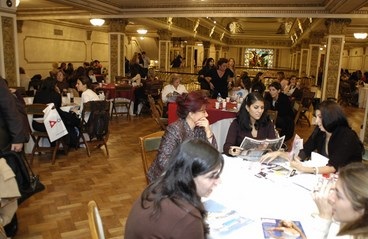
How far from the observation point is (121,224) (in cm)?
336

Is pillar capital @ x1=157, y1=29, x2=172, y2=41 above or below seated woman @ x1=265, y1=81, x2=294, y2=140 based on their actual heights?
above

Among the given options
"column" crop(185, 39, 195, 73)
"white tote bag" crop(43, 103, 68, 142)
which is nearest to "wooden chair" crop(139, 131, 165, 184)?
"white tote bag" crop(43, 103, 68, 142)

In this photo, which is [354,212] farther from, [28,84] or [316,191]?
[28,84]

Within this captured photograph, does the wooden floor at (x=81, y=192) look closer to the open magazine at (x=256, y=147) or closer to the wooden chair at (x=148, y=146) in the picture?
the wooden chair at (x=148, y=146)

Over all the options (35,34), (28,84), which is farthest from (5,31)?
(35,34)

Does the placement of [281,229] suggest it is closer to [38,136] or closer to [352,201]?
[352,201]

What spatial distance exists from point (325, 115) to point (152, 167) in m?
1.44

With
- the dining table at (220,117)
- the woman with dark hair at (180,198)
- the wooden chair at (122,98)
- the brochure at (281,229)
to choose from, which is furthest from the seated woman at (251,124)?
the wooden chair at (122,98)

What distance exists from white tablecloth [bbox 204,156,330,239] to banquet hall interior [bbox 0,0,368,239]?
150cm

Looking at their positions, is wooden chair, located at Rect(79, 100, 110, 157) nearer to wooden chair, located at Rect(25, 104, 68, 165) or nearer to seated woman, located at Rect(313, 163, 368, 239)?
wooden chair, located at Rect(25, 104, 68, 165)

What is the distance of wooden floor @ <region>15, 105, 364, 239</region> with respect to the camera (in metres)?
3.27

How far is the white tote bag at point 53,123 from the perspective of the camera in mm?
5027

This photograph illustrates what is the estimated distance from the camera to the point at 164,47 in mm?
14500

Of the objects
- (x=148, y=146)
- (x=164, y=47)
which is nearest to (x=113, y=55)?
(x=164, y=47)
